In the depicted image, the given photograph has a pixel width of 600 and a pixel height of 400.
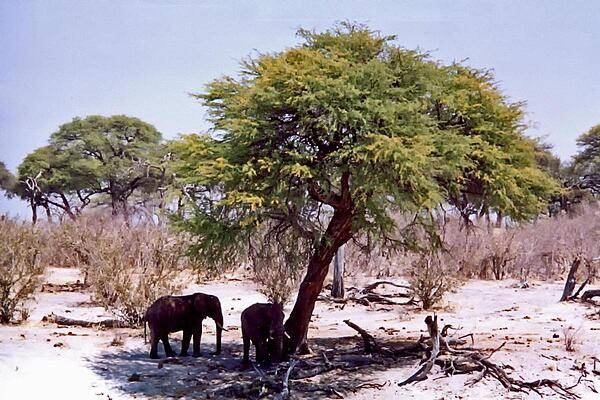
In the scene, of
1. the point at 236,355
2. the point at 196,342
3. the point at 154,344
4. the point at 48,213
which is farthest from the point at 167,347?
the point at 48,213

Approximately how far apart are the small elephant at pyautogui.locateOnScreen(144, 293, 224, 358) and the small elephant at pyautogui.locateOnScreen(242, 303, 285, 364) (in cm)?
55

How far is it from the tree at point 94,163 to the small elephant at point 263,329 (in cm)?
883

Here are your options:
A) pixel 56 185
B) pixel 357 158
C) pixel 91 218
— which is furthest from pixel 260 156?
pixel 56 185

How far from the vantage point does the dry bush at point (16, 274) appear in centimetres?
759

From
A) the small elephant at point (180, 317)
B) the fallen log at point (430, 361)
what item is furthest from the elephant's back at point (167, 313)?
the fallen log at point (430, 361)

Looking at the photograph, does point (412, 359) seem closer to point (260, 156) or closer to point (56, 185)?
point (260, 156)

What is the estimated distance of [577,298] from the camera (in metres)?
9.49

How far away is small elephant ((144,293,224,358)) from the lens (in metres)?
6.26

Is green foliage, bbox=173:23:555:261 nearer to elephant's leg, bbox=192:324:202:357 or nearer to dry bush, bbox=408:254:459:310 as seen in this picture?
elephant's leg, bbox=192:324:202:357

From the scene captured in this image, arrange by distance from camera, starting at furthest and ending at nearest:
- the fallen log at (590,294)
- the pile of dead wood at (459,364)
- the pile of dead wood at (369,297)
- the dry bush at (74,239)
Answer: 1. the dry bush at (74,239)
2. the pile of dead wood at (369,297)
3. the fallen log at (590,294)
4. the pile of dead wood at (459,364)

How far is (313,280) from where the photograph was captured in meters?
6.43

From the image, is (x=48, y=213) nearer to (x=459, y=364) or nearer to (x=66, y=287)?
(x=66, y=287)

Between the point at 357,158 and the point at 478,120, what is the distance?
1.48 m

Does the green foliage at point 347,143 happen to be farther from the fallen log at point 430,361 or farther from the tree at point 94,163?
the tree at point 94,163
